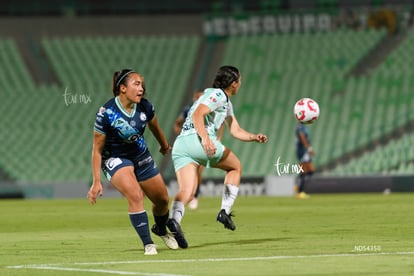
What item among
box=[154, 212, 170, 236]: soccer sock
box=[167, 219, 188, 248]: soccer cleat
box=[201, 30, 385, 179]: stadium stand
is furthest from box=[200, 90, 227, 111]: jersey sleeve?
box=[201, 30, 385, 179]: stadium stand

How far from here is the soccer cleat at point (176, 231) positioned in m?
13.2

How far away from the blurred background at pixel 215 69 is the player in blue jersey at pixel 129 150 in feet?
65.5

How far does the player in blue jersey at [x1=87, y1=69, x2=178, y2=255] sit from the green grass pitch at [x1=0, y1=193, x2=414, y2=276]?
60 cm

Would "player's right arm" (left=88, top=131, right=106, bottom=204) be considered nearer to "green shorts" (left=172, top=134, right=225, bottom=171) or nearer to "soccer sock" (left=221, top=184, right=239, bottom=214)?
"green shorts" (left=172, top=134, right=225, bottom=171)

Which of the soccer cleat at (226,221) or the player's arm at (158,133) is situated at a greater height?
the player's arm at (158,133)

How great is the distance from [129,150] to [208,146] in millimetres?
1023

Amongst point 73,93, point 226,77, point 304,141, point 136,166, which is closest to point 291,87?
point 73,93

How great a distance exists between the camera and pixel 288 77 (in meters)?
40.1

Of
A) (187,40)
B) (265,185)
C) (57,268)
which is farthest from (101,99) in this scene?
(57,268)

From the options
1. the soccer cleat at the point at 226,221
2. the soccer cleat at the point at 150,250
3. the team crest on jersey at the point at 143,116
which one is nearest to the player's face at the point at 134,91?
the team crest on jersey at the point at 143,116

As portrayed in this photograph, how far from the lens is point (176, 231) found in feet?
43.4

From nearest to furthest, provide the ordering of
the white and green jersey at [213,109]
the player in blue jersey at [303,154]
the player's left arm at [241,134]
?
the player's left arm at [241,134], the white and green jersey at [213,109], the player in blue jersey at [303,154]

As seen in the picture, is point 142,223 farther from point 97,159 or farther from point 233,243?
point 233,243

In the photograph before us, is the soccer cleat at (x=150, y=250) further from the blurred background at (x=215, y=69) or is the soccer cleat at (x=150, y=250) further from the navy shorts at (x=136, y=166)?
the blurred background at (x=215, y=69)
